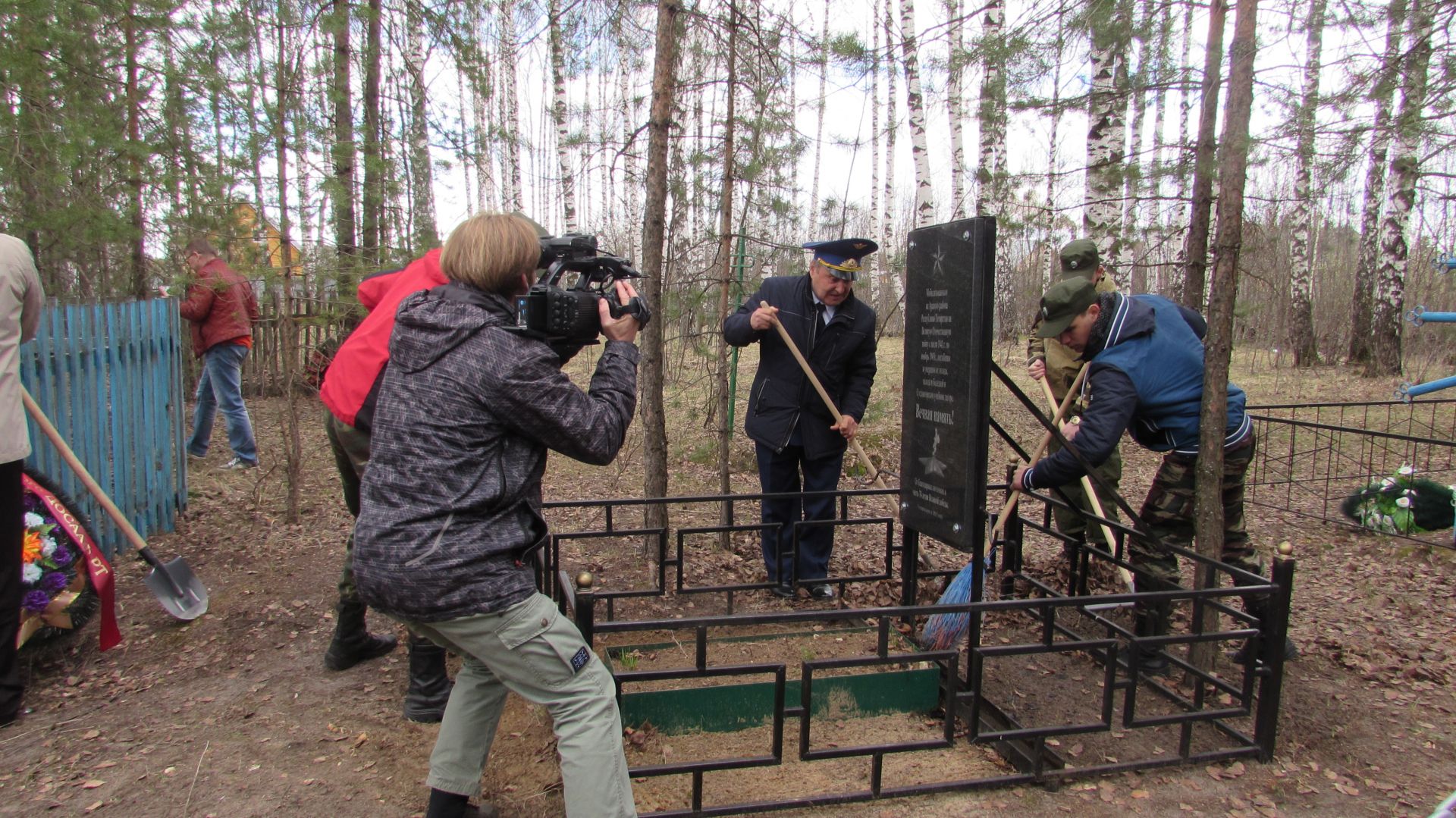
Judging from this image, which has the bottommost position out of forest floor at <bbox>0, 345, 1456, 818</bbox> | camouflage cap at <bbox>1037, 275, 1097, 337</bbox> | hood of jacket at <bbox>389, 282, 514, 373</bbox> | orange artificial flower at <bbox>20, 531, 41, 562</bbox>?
forest floor at <bbox>0, 345, 1456, 818</bbox>

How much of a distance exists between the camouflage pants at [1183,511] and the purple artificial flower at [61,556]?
4799 mm

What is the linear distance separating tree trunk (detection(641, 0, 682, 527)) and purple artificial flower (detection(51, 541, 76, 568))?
269 centimetres

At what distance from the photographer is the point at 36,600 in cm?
353

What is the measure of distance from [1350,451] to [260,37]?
1056 centimetres

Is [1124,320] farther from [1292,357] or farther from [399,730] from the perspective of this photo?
[1292,357]

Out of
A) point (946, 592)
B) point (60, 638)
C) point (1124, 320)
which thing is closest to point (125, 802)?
point (60, 638)

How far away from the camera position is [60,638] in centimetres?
367

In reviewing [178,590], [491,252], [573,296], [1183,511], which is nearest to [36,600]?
[178,590]

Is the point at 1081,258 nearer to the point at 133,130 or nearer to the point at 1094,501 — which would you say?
the point at 1094,501

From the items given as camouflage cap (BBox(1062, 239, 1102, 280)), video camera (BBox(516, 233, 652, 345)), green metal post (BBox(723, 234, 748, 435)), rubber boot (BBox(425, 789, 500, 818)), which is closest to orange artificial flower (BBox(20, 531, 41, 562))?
rubber boot (BBox(425, 789, 500, 818))

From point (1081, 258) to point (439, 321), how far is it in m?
3.43

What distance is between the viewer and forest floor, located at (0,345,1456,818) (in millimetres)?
2758

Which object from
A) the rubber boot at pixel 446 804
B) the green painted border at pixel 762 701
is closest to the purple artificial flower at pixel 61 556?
the rubber boot at pixel 446 804

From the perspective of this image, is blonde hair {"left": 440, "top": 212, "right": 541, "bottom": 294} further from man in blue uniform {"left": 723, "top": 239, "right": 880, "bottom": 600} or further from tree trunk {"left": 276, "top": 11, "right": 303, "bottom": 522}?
tree trunk {"left": 276, "top": 11, "right": 303, "bottom": 522}
